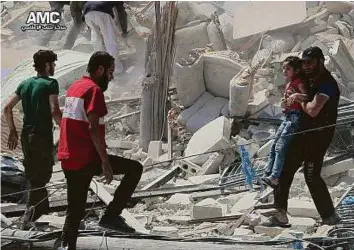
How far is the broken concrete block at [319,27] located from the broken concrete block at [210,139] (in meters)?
0.85

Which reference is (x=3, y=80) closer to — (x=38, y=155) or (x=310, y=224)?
(x=38, y=155)

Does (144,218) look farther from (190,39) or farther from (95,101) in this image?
(190,39)

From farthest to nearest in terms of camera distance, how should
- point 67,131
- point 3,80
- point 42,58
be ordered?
point 3,80
point 42,58
point 67,131

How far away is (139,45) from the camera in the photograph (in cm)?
525

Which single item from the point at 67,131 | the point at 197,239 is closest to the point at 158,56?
the point at 67,131

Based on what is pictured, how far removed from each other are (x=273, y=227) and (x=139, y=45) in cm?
166

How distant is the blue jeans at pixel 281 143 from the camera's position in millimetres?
4645

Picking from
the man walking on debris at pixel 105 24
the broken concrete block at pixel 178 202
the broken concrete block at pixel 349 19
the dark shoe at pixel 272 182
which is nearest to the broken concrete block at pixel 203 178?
the broken concrete block at pixel 178 202

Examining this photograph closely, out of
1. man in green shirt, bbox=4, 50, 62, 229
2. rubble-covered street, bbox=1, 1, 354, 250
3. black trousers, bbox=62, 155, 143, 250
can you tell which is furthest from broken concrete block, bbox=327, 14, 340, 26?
man in green shirt, bbox=4, 50, 62, 229

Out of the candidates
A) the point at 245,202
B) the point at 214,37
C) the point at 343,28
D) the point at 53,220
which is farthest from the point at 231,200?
the point at 343,28

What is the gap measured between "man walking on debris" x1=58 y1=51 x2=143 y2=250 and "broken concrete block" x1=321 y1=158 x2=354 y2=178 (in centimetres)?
122

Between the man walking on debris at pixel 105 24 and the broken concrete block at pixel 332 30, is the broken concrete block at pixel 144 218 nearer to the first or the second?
the man walking on debris at pixel 105 24

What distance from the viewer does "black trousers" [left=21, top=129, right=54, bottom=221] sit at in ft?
16.8

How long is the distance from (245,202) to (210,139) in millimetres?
501
